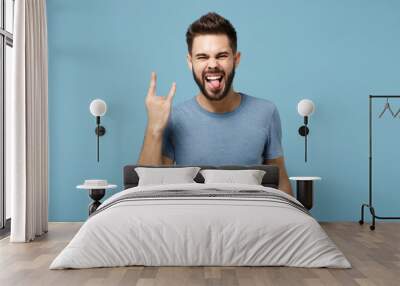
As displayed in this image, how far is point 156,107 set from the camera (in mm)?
7016

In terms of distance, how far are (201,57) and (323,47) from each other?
4.95 feet

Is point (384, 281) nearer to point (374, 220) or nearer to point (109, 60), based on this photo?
point (374, 220)

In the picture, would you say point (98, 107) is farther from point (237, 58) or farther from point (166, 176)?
point (237, 58)

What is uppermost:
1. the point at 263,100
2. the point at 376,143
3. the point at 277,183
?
the point at 263,100

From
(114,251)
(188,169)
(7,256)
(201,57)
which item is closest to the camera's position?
→ (114,251)

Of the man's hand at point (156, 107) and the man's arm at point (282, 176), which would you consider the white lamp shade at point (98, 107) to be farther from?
the man's arm at point (282, 176)

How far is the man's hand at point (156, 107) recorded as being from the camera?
22.8 feet

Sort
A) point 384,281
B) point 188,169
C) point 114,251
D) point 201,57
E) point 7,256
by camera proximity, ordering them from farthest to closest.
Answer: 1. point 201,57
2. point 188,169
3. point 7,256
4. point 114,251
5. point 384,281

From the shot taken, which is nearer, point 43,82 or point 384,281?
point 384,281

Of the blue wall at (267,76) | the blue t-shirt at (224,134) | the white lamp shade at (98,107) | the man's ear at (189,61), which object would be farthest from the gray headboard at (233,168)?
the man's ear at (189,61)

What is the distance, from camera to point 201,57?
22.3 feet

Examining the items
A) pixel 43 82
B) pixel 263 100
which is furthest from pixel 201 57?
pixel 43 82

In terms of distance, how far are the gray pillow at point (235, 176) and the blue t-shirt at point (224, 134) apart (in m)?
0.45

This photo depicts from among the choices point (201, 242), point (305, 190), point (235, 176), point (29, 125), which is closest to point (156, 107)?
point (235, 176)
